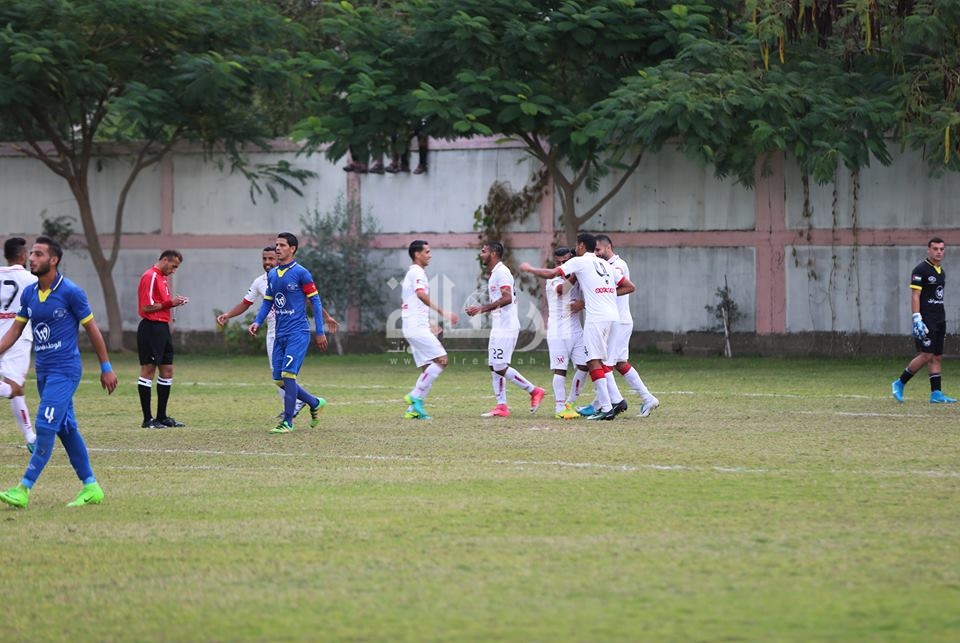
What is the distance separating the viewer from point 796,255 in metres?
28.3

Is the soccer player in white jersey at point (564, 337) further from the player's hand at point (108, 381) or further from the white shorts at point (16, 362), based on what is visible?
the player's hand at point (108, 381)

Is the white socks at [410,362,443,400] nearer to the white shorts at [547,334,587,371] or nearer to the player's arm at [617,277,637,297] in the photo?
the white shorts at [547,334,587,371]

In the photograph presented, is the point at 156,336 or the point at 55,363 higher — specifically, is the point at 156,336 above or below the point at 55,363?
below

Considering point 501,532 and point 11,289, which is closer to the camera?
point 501,532

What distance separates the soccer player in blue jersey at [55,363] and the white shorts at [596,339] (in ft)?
21.3

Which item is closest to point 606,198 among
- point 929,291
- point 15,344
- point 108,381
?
point 929,291

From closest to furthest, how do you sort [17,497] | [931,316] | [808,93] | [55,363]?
[17,497] < [55,363] < [931,316] < [808,93]

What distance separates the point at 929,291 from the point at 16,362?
1093cm

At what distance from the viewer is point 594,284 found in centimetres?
1605

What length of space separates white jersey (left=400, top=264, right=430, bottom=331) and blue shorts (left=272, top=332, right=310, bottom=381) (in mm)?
1760

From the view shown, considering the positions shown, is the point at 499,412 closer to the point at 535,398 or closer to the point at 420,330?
the point at 535,398

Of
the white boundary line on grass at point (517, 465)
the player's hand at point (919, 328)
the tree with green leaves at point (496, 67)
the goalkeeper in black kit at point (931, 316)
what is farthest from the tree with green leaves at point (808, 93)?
the white boundary line on grass at point (517, 465)

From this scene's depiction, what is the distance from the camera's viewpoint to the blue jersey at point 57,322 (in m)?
10.6

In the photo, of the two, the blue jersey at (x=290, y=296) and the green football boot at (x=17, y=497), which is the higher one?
the blue jersey at (x=290, y=296)
